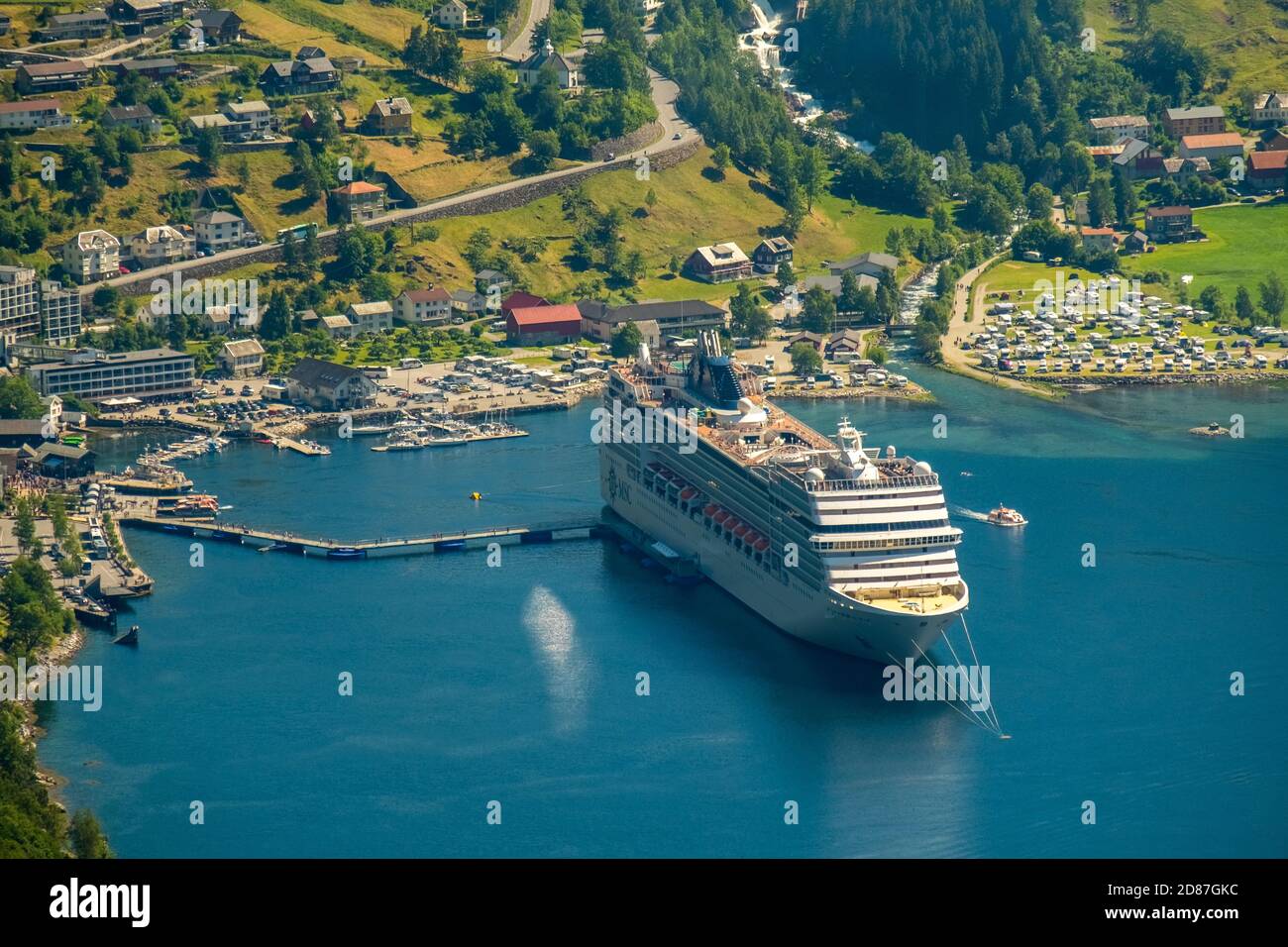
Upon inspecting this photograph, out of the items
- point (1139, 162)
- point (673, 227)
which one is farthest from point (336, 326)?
point (1139, 162)

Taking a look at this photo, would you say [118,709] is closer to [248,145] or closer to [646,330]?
[646,330]

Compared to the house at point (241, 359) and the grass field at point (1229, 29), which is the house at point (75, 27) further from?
the grass field at point (1229, 29)

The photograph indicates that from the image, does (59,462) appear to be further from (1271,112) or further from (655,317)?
(1271,112)

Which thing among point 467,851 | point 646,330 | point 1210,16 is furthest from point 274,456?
point 1210,16

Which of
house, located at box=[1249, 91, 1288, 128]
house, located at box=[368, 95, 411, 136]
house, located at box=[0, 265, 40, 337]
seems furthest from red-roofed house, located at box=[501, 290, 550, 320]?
house, located at box=[1249, 91, 1288, 128]

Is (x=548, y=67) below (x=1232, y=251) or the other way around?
the other way around

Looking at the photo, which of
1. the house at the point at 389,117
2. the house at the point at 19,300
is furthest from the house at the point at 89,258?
the house at the point at 389,117

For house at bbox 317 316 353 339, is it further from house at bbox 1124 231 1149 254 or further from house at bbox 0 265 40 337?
house at bbox 1124 231 1149 254
